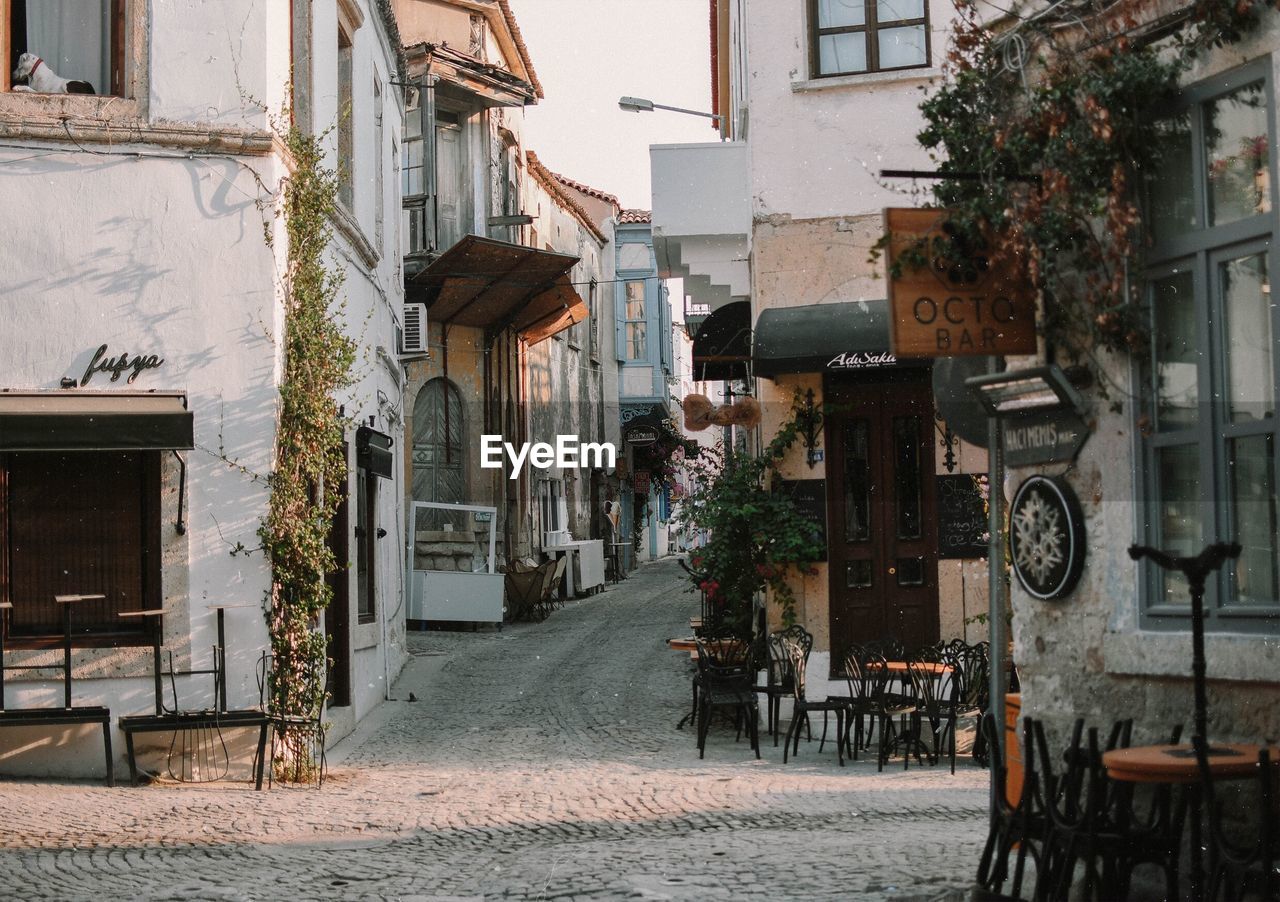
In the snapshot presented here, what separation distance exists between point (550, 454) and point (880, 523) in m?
18.2

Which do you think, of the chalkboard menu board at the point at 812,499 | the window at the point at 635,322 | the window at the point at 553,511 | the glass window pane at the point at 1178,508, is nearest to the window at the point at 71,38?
the chalkboard menu board at the point at 812,499

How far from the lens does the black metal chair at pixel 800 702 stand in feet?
36.3

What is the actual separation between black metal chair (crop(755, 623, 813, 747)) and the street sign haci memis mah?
6468mm

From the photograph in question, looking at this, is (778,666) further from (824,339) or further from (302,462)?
(302,462)

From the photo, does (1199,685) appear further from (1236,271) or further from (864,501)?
(864,501)

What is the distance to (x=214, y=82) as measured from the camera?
1039cm

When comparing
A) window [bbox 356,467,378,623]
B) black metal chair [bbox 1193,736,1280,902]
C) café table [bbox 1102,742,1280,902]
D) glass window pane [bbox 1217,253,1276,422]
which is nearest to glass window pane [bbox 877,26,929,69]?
window [bbox 356,467,378,623]

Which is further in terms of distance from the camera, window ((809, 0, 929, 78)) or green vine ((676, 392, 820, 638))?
window ((809, 0, 929, 78))

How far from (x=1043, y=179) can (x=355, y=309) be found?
30.2ft

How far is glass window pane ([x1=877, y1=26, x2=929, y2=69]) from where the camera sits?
13.2m

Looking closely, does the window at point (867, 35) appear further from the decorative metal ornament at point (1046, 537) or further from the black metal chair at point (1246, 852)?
the black metal chair at point (1246, 852)

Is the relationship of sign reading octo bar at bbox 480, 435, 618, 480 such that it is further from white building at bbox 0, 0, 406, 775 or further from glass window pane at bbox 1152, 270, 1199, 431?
glass window pane at bbox 1152, 270, 1199, 431

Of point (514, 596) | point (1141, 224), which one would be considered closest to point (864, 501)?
point (1141, 224)

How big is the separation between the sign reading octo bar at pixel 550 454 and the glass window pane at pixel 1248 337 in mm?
20325
